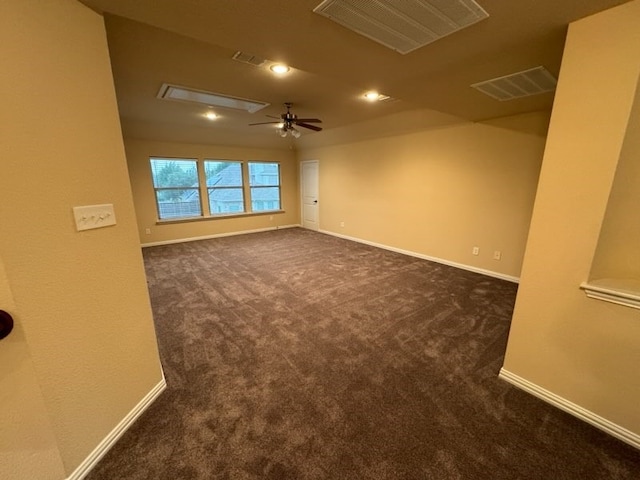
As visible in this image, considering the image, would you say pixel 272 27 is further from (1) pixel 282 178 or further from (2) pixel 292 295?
(1) pixel 282 178

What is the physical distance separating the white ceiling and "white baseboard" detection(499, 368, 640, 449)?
2218mm

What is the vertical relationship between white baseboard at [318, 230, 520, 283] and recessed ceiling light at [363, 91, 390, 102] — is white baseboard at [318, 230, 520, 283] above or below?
below

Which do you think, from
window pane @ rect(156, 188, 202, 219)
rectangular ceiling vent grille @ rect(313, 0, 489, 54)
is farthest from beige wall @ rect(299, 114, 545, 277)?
window pane @ rect(156, 188, 202, 219)

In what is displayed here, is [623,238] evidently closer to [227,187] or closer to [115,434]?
[115,434]

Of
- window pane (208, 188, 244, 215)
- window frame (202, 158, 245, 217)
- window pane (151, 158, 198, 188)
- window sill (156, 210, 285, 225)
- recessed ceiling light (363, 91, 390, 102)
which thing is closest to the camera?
recessed ceiling light (363, 91, 390, 102)

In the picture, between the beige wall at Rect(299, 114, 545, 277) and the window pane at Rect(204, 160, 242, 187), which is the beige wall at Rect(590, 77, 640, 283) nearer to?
the beige wall at Rect(299, 114, 545, 277)

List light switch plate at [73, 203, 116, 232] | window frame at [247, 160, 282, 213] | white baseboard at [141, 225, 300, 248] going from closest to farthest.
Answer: light switch plate at [73, 203, 116, 232] < white baseboard at [141, 225, 300, 248] < window frame at [247, 160, 282, 213]

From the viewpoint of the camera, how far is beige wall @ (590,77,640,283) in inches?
52.9

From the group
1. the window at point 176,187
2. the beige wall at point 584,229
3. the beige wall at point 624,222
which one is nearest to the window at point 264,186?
the window at point 176,187

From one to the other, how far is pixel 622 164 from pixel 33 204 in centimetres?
281

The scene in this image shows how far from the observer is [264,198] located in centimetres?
719

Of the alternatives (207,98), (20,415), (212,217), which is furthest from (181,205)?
(20,415)

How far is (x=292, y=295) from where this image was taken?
3.22m

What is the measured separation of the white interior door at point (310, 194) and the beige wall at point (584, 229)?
5649 mm
